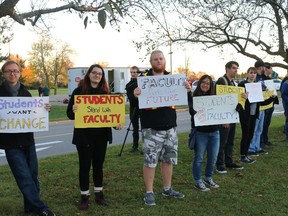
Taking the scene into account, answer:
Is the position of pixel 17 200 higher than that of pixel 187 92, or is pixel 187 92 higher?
pixel 187 92

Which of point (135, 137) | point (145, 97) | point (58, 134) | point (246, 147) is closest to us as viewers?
point (145, 97)

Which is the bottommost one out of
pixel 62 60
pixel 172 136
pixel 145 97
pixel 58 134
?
pixel 58 134

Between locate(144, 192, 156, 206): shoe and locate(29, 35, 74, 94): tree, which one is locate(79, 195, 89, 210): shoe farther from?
locate(29, 35, 74, 94): tree

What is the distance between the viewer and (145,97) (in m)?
5.11

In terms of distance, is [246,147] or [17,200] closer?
[17,200]

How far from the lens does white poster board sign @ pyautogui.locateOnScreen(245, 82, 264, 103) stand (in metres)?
7.48

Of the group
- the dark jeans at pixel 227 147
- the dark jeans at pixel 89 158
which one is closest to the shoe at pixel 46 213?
the dark jeans at pixel 89 158

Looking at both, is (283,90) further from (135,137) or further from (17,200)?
(17,200)

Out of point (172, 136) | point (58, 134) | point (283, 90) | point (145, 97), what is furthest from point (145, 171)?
point (58, 134)

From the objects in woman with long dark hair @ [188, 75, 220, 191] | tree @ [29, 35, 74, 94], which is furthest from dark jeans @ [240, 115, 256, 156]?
tree @ [29, 35, 74, 94]

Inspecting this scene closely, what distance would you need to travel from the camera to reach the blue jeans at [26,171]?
4.51 meters

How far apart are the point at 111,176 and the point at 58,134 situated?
9113 mm

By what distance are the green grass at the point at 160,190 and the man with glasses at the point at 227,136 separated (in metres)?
0.21

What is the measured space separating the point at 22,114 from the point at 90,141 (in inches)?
36.4
